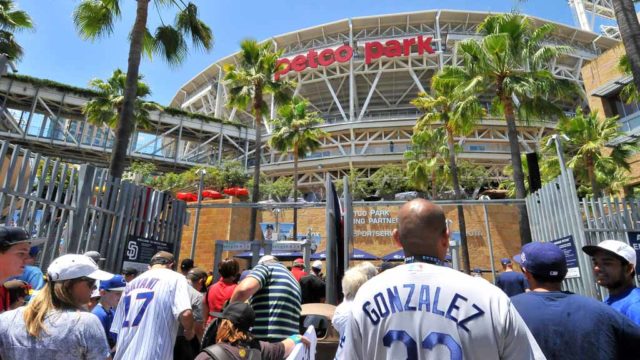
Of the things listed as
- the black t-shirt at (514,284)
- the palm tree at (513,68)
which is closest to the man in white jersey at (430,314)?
the black t-shirt at (514,284)

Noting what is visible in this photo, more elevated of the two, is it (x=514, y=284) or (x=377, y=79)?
(x=377, y=79)

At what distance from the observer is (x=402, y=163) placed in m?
44.8

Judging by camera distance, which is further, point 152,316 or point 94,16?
point 94,16

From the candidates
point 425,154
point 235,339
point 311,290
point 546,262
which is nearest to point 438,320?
point 546,262

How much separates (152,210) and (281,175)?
40.0m

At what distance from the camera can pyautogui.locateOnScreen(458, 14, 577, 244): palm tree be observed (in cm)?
1454

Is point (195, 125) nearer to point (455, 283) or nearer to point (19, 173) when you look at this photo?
point (19, 173)

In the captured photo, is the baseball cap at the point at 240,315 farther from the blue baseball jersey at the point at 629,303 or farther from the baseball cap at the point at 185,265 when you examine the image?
the baseball cap at the point at 185,265

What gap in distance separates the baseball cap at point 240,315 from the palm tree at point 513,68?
13669 millimetres

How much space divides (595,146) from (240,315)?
2198 cm

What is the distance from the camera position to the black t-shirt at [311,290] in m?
6.04

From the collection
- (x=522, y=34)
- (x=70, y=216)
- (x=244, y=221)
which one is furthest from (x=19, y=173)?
(x=244, y=221)

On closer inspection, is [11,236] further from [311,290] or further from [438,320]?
[311,290]

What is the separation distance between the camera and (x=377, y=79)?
2005 inches
